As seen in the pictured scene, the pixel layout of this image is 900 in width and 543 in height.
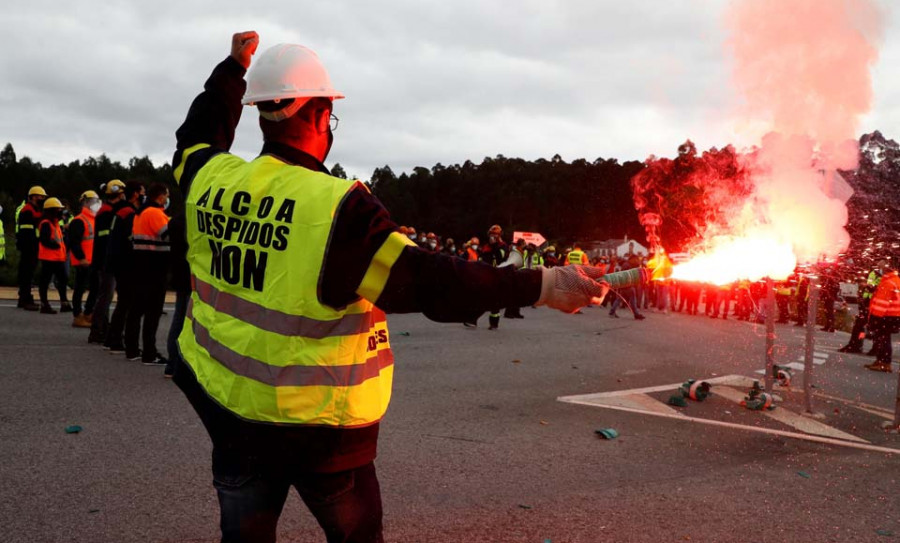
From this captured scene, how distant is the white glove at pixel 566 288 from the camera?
6.99ft

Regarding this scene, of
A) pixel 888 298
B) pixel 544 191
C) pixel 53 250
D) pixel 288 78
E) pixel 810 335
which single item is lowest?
pixel 53 250

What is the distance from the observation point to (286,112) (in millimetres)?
2199

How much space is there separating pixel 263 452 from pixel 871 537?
3.88m

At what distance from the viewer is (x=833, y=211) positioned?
→ 22.4 feet

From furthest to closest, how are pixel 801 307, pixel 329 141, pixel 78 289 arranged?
pixel 801 307 < pixel 78 289 < pixel 329 141

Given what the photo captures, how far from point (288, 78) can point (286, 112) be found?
108 millimetres

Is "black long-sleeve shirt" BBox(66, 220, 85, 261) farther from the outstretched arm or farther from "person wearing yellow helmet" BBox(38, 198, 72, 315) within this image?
the outstretched arm

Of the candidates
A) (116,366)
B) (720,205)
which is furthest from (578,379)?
(116,366)

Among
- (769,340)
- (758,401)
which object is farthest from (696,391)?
(769,340)

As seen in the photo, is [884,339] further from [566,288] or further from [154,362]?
[566,288]

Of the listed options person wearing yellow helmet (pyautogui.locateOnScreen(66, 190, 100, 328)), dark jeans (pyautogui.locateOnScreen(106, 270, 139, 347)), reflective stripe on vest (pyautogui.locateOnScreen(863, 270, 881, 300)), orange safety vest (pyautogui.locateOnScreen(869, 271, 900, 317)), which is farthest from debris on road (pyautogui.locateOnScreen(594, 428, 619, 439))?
reflective stripe on vest (pyautogui.locateOnScreen(863, 270, 881, 300))

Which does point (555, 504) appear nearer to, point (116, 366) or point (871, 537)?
point (871, 537)

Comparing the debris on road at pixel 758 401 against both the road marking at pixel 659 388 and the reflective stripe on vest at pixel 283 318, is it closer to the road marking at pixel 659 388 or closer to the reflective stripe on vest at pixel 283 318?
the road marking at pixel 659 388

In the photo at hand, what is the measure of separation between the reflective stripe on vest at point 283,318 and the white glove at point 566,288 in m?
0.55
